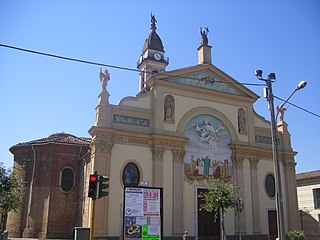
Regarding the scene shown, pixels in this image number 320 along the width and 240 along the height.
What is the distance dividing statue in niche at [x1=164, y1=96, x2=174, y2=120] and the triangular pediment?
1.36 meters

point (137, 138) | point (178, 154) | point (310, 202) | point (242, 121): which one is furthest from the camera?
point (310, 202)

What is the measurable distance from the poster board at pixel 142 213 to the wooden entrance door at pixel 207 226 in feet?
34.0

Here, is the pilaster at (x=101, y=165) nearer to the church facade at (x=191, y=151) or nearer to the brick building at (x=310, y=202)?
the church facade at (x=191, y=151)

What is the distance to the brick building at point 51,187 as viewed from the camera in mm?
27578

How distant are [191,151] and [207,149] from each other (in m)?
1.41

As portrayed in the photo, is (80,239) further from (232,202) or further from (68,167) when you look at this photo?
(68,167)

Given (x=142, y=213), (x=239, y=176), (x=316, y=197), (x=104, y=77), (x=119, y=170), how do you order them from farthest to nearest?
(x=316, y=197)
(x=239, y=176)
(x=104, y=77)
(x=119, y=170)
(x=142, y=213)

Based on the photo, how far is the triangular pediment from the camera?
2594 centimetres

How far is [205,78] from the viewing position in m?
27.1

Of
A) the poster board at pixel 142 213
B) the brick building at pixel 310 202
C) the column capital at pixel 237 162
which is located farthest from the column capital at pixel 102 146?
the brick building at pixel 310 202

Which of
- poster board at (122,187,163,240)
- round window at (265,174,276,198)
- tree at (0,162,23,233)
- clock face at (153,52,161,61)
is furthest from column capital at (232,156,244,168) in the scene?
clock face at (153,52,161,61)

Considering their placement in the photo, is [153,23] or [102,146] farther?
[153,23]

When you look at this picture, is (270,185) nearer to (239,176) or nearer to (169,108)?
(239,176)

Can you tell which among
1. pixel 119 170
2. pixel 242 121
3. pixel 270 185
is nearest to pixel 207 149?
pixel 242 121
